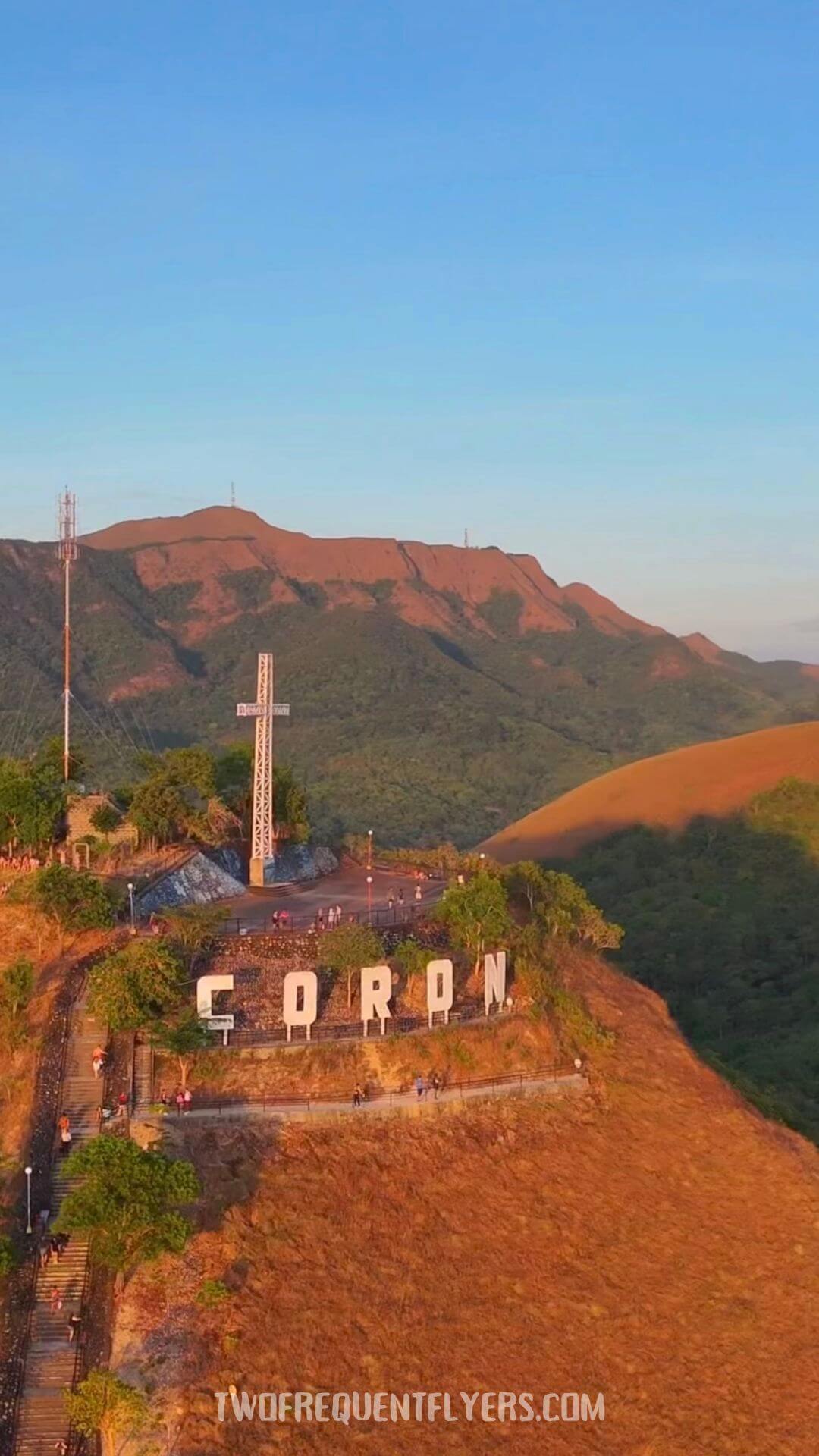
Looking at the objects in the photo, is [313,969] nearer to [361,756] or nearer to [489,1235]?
[489,1235]

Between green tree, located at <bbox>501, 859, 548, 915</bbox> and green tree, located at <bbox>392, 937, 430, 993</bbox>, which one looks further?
green tree, located at <bbox>501, 859, 548, 915</bbox>

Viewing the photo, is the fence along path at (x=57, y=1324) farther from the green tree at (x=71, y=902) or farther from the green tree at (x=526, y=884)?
the green tree at (x=526, y=884)

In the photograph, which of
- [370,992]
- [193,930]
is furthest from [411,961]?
[193,930]

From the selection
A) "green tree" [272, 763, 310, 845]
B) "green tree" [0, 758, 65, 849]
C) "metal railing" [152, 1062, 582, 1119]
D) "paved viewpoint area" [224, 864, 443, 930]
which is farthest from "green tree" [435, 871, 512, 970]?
"green tree" [0, 758, 65, 849]

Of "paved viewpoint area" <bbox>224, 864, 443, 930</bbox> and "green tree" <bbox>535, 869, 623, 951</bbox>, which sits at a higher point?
"paved viewpoint area" <bbox>224, 864, 443, 930</bbox>

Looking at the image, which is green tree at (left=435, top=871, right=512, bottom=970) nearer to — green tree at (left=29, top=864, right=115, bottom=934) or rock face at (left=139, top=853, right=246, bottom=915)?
rock face at (left=139, top=853, right=246, bottom=915)

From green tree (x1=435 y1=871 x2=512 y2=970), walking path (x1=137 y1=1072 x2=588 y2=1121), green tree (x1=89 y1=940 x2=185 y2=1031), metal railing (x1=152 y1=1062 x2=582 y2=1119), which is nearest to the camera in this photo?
walking path (x1=137 y1=1072 x2=588 y2=1121)
